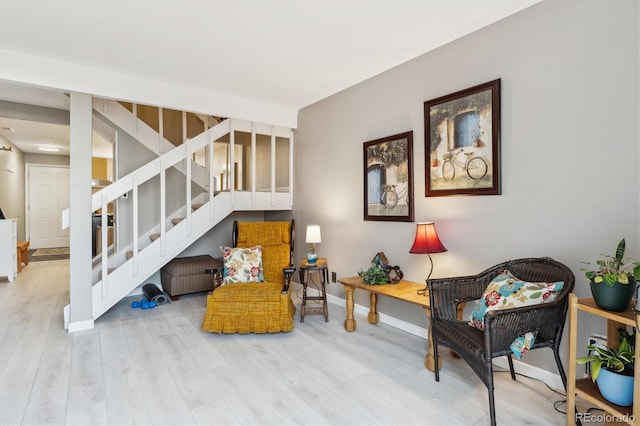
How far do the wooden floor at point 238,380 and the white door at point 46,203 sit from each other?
6.31 metres

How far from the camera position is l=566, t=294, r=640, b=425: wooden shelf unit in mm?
1403

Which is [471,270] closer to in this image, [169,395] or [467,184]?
[467,184]

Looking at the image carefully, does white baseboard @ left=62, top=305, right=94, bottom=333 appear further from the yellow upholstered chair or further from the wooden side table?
the wooden side table

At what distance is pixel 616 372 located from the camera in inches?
59.8

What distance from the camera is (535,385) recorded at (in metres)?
2.18

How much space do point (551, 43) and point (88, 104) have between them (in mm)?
3981

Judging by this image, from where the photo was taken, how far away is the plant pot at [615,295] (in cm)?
150

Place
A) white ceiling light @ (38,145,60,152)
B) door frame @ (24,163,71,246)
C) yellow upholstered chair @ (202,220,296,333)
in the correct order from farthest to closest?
door frame @ (24,163,71,246)
white ceiling light @ (38,145,60,152)
yellow upholstered chair @ (202,220,296,333)

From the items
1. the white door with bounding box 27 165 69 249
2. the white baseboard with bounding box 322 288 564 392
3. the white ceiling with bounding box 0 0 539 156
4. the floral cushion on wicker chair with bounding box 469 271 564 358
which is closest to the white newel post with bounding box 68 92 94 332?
the white ceiling with bounding box 0 0 539 156

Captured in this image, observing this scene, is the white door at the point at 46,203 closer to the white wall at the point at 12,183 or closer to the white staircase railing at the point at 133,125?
the white wall at the point at 12,183

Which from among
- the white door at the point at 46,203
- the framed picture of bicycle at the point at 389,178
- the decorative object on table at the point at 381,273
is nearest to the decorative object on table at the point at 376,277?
the decorative object on table at the point at 381,273

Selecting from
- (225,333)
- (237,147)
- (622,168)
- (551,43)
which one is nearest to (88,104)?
(225,333)

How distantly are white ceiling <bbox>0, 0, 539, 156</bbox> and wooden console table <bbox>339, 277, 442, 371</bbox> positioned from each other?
2107 mm

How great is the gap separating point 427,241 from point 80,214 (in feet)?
10.8
